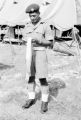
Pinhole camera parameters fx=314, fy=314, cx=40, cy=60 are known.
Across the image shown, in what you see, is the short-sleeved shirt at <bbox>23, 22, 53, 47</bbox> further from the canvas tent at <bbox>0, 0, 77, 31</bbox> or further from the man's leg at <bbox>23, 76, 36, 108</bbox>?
the canvas tent at <bbox>0, 0, 77, 31</bbox>

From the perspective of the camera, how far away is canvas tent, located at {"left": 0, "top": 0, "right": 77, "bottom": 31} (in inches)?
682

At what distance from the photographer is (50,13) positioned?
714 inches

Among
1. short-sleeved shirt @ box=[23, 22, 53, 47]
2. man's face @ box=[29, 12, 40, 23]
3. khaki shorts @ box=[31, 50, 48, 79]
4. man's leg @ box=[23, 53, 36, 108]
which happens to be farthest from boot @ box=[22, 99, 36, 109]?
man's face @ box=[29, 12, 40, 23]

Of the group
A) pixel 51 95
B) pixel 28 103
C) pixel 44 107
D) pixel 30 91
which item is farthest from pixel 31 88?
pixel 51 95

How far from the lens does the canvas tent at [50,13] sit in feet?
56.8

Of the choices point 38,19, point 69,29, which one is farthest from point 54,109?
point 69,29

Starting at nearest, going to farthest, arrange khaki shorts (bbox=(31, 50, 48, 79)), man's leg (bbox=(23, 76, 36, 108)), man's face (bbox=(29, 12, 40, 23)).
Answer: man's face (bbox=(29, 12, 40, 23))
khaki shorts (bbox=(31, 50, 48, 79))
man's leg (bbox=(23, 76, 36, 108))

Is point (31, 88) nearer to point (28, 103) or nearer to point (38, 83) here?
point (28, 103)

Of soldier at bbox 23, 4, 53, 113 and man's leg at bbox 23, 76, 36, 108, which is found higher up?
soldier at bbox 23, 4, 53, 113

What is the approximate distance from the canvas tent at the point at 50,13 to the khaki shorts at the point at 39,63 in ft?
37.7

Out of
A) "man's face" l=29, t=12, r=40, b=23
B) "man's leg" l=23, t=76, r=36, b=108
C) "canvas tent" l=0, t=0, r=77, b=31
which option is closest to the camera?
"man's face" l=29, t=12, r=40, b=23

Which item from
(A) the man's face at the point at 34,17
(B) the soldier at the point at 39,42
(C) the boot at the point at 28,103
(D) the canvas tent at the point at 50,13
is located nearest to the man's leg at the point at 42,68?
(B) the soldier at the point at 39,42

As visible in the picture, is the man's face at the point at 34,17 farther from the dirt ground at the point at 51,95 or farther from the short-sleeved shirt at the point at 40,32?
the dirt ground at the point at 51,95

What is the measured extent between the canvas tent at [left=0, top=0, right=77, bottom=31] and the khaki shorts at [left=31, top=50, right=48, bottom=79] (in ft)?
37.7
